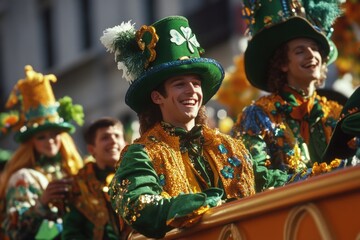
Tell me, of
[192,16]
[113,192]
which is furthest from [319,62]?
[192,16]

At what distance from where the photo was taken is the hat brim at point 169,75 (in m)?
6.77

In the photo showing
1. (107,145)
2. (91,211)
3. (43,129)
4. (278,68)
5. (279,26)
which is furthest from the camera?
(43,129)

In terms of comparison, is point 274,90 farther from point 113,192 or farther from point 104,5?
point 104,5

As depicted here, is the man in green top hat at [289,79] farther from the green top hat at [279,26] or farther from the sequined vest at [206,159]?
the sequined vest at [206,159]

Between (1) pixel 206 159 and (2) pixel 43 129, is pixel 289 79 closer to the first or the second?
(1) pixel 206 159

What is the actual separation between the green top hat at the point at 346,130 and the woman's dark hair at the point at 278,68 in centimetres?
185

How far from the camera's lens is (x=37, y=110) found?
10133mm

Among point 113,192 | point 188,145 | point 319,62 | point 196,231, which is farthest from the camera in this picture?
point 319,62

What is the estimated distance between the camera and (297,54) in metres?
8.15

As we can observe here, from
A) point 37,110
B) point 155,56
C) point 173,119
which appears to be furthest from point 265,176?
point 37,110

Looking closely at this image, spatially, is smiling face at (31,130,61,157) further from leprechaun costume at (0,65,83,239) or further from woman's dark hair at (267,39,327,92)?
woman's dark hair at (267,39,327,92)

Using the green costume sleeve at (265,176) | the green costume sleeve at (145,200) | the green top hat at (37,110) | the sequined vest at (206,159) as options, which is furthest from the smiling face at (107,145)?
the green costume sleeve at (145,200)

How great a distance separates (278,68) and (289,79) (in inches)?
4.3

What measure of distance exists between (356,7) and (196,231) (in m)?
5.94
